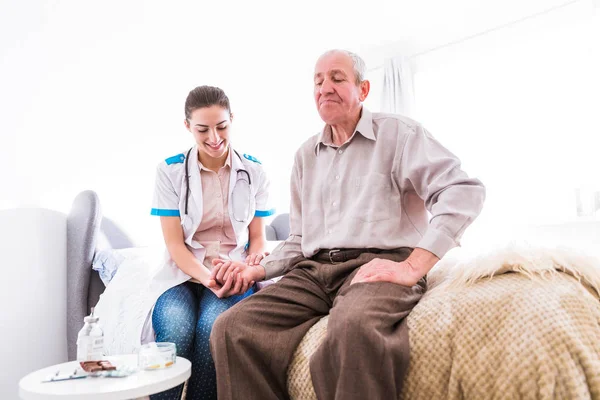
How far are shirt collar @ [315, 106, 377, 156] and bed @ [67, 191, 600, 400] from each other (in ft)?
1.71

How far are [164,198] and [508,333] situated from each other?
1359mm

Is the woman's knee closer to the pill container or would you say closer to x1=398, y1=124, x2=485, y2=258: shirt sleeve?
the pill container

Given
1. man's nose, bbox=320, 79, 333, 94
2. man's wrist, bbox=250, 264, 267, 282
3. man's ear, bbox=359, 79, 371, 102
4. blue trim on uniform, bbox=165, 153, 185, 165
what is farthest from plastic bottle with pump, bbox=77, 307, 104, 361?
man's ear, bbox=359, 79, 371, 102

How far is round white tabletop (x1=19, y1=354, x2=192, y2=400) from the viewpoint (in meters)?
1.09

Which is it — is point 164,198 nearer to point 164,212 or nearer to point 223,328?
point 164,212

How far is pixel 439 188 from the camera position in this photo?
1.33 meters

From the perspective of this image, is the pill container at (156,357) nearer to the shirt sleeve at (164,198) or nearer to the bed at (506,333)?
the bed at (506,333)

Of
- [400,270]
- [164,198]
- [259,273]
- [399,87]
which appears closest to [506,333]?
[400,270]

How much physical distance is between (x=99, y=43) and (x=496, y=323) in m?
3.07

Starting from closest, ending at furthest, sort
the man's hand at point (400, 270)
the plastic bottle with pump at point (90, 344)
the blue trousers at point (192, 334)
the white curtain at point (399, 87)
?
the man's hand at point (400, 270), the plastic bottle with pump at point (90, 344), the blue trousers at point (192, 334), the white curtain at point (399, 87)

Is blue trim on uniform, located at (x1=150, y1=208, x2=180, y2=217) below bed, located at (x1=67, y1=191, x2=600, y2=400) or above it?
above

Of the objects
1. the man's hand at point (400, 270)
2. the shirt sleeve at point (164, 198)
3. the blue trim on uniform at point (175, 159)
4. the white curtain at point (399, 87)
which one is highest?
the white curtain at point (399, 87)

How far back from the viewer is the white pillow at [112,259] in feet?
7.26

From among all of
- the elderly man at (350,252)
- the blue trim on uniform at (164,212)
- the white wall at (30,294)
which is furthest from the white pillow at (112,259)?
the elderly man at (350,252)
